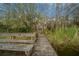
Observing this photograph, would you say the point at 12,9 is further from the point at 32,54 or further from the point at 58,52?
the point at 58,52

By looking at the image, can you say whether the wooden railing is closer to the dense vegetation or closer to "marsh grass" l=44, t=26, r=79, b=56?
the dense vegetation

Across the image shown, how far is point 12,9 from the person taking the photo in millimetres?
1768

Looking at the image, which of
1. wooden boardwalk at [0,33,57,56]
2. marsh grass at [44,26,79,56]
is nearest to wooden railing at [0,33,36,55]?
wooden boardwalk at [0,33,57,56]

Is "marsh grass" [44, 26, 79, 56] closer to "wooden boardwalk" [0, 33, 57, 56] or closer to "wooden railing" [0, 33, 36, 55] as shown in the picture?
"wooden boardwalk" [0, 33, 57, 56]

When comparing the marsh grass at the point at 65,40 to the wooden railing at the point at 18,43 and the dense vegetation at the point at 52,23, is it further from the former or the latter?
the wooden railing at the point at 18,43

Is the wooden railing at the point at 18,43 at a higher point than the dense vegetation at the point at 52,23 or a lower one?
lower

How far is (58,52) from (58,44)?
0.23ft

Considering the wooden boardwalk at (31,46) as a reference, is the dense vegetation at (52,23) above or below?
above

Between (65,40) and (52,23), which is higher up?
(52,23)

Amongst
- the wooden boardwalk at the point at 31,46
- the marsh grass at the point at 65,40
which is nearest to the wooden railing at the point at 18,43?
the wooden boardwalk at the point at 31,46

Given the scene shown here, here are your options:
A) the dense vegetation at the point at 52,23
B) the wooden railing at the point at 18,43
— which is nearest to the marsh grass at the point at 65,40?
the dense vegetation at the point at 52,23

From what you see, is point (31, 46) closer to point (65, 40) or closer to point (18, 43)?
point (18, 43)

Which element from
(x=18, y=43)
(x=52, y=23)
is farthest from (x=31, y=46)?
(x=52, y=23)

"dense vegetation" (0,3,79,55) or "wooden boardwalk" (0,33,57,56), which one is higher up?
"dense vegetation" (0,3,79,55)
